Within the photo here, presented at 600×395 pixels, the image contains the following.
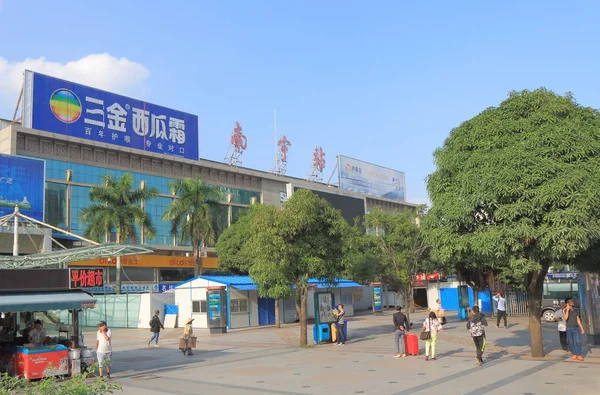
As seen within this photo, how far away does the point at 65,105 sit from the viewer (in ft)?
156

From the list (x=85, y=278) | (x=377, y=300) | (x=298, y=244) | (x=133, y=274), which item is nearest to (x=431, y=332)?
(x=298, y=244)

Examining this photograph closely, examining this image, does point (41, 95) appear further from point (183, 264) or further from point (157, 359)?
point (157, 359)

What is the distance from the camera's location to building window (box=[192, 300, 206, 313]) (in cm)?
3338

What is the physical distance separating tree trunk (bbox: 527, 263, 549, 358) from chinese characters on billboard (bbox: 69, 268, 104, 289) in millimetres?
12816

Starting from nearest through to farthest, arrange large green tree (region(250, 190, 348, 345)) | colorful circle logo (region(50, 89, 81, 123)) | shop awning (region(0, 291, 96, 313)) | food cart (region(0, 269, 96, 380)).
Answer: shop awning (region(0, 291, 96, 313)) → food cart (region(0, 269, 96, 380)) → large green tree (region(250, 190, 348, 345)) → colorful circle logo (region(50, 89, 81, 123))

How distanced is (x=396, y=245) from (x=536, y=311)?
13.7 m

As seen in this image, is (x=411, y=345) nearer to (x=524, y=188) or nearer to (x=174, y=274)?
(x=524, y=188)

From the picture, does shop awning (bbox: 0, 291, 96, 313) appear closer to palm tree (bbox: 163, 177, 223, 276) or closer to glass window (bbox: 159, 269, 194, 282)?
palm tree (bbox: 163, 177, 223, 276)

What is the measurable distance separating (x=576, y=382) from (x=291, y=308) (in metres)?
26.3

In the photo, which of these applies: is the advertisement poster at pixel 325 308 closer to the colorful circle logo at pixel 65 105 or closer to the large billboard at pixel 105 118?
the large billboard at pixel 105 118

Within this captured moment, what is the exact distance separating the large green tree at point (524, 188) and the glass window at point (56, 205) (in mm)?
39077

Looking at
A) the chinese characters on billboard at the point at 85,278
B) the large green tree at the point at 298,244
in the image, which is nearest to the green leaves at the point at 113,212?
the large green tree at the point at 298,244

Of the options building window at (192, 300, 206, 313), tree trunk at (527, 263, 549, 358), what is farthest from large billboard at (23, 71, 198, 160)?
tree trunk at (527, 263, 549, 358)

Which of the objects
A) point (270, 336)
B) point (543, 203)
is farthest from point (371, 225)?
point (543, 203)
